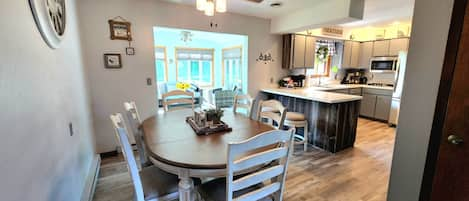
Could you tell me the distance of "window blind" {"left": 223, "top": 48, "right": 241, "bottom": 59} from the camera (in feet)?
22.4

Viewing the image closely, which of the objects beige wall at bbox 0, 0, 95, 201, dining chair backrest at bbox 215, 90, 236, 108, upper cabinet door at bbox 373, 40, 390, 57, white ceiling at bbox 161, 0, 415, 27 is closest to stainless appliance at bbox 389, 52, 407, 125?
upper cabinet door at bbox 373, 40, 390, 57

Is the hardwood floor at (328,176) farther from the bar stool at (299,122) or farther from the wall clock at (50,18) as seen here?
the wall clock at (50,18)

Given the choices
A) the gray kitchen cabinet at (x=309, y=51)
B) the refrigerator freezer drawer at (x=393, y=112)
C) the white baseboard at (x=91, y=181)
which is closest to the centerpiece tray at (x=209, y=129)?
the white baseboard at (x=91, y=181)

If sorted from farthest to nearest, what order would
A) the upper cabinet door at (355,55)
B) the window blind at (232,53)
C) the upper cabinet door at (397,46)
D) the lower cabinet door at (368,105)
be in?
the window blind at (232,53), the upper cabinet door at (355,55), the lower cabinet door at (368,105), the upper cabinet door at (397,46)

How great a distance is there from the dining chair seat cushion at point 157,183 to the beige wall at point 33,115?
0.53 meters

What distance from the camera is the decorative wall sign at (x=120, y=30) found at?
9.27 feet

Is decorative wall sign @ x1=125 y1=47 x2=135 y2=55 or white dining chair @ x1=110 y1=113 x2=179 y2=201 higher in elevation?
decorative wall sign @ x1=125 y1=47 x2=135 y2=55

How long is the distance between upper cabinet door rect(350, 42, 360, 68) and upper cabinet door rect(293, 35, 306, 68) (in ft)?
6.58

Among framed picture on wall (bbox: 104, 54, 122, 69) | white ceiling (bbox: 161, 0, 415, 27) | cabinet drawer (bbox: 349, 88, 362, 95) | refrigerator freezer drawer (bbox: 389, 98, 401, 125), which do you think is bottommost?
refrigerator freezer drawer (bbox: 389, 98, 401, 125)

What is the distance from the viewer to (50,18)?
1393 millimetres

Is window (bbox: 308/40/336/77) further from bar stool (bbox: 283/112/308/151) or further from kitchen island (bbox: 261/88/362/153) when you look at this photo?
bar stool (bbox: 283/112/308/151)

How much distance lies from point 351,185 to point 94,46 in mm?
3668

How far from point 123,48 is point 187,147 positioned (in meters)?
2.22

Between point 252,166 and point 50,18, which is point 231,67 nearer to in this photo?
point 50,18
